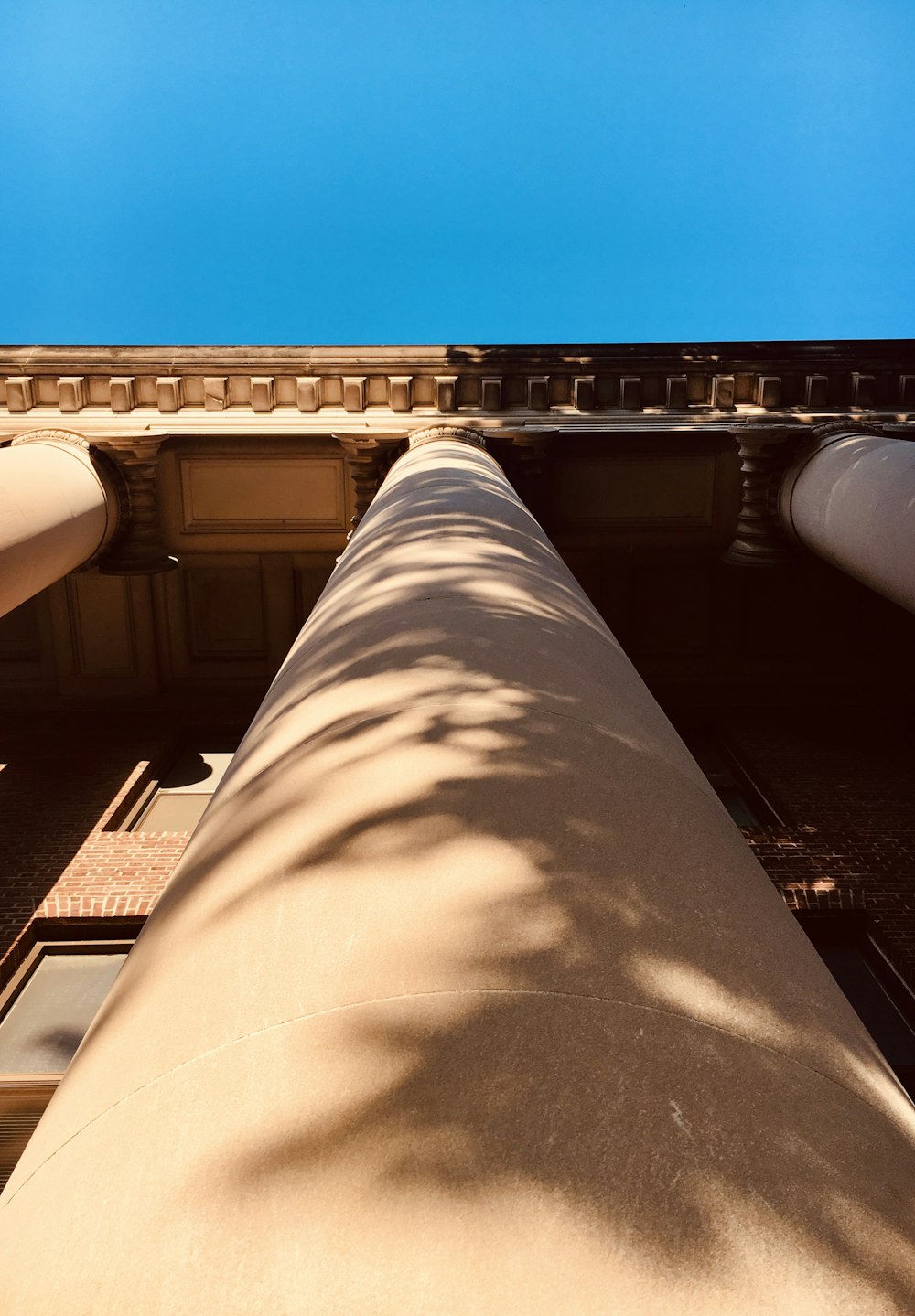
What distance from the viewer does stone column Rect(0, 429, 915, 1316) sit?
1.23 m

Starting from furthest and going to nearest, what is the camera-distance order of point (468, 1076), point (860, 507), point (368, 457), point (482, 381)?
point (482, 381), point (368, 457), point (860, 507), point (468, 1076)

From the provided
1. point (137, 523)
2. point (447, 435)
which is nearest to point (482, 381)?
point (447, 435)

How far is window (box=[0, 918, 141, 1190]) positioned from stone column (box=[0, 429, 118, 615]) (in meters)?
4.53

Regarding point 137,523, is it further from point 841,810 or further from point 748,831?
point 841,810

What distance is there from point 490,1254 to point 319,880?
1.06m

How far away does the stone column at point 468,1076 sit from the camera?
1.23m

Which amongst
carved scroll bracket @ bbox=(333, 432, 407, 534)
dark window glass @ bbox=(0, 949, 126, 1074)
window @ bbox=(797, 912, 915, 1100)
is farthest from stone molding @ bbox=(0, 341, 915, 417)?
dark window glass @ bbox=(0, 949, 126, 1074)

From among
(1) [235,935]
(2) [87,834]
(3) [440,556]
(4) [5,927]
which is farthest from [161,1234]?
(2) [87,834]

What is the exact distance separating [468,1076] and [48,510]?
10.1 meters

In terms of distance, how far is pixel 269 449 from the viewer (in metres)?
13.9

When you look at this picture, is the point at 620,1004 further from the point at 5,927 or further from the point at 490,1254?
the point at 5,927

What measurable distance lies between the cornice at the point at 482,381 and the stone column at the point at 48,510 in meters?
1.27

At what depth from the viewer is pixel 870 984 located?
1041 cm

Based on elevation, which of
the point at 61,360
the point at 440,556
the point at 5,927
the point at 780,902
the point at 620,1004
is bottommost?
the point at 5,927
